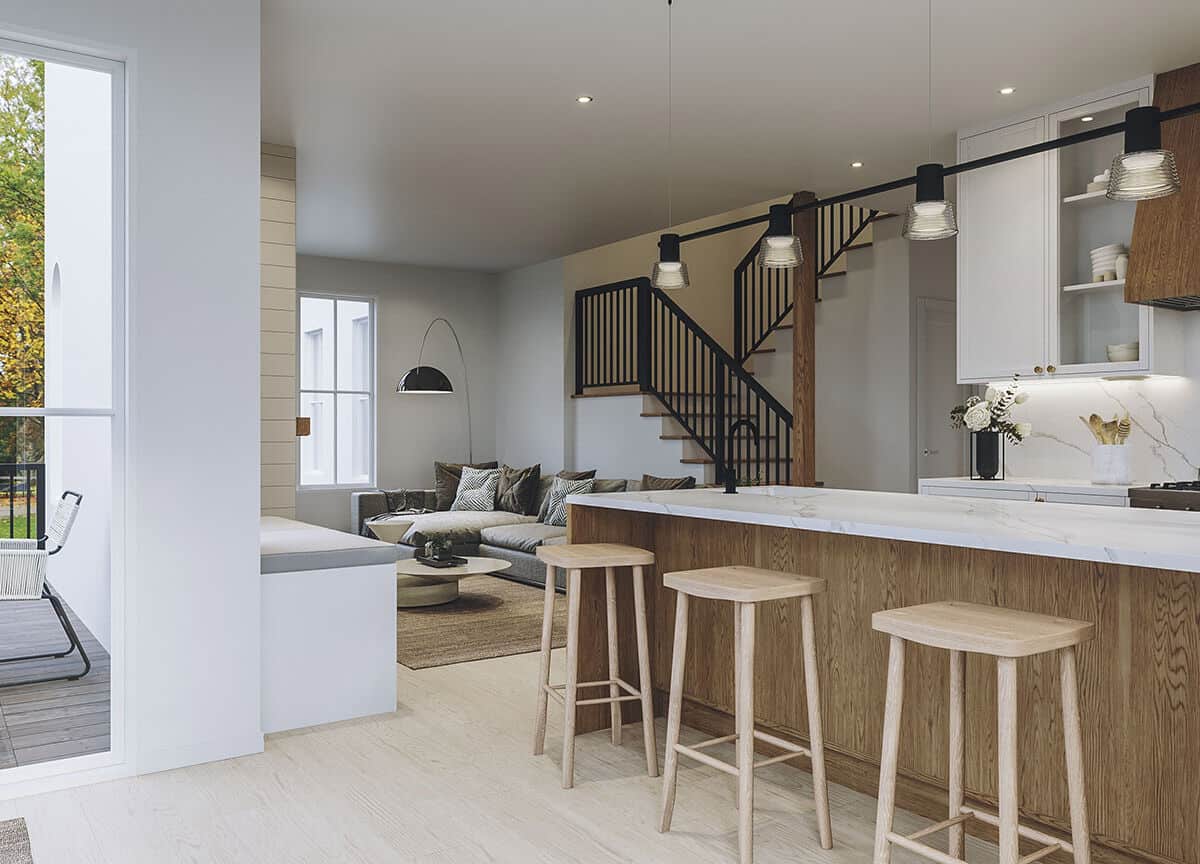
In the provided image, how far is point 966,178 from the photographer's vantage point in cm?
506

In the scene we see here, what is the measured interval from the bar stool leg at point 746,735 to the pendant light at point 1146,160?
1.54 meters

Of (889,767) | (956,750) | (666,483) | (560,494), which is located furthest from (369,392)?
(889,767)

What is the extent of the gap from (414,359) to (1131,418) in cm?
687

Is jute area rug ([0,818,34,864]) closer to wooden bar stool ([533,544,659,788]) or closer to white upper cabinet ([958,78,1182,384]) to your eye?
wooden bar stool ([533,544,659,788])

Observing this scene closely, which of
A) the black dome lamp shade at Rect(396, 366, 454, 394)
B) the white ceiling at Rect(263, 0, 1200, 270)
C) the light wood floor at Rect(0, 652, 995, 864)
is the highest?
the white ceiling at Rect(263, 0, 1200, 270)

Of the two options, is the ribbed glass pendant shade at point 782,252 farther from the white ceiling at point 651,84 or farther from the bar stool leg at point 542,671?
the bar stool leg at point 542,671

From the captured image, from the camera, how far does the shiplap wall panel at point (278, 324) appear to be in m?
5.46

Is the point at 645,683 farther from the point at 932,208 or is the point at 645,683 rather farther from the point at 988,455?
the point at 988,455

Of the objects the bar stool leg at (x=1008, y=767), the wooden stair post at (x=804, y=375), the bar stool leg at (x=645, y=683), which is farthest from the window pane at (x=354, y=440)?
the bar stool leg at (x=1008, y=767)

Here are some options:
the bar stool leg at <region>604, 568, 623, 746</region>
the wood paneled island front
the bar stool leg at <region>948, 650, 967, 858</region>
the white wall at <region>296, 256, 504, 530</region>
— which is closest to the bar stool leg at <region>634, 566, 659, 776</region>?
the bar stool leg at <region>604, 568, 623, 746</region>

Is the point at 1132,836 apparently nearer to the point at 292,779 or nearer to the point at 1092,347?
the point at 292,779

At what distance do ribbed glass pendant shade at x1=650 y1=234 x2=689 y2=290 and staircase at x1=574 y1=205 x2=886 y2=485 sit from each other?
3.44m

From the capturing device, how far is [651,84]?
4.48m

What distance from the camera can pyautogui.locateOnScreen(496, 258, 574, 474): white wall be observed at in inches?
363
